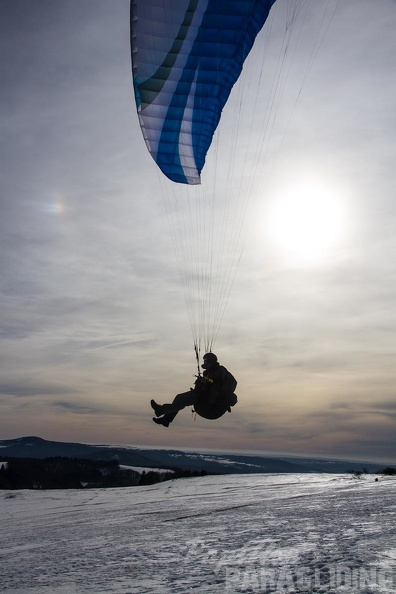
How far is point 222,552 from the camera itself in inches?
219

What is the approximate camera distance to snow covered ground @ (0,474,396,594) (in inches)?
169

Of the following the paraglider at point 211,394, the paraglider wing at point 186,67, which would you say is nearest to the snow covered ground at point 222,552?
the paraglider at point 211,394

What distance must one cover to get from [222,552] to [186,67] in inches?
433

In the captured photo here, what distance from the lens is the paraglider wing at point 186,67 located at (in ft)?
39.2

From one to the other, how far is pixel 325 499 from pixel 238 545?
488cm

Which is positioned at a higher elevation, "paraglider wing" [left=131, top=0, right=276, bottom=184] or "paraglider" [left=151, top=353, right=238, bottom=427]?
"paraglider wing" [left=131, top=0, right=276, bottom=184]

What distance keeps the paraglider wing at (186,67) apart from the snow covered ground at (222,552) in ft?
28.8

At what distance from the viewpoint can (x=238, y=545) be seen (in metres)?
5.86

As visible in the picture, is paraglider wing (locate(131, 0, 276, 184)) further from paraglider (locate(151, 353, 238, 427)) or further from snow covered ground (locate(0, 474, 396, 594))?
snow covered ground (locate(0, 474, 396, 594))

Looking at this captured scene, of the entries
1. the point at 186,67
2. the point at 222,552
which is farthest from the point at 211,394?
the point at 186,67

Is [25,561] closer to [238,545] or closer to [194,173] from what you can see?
[238,545]

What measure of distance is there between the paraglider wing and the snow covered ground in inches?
346

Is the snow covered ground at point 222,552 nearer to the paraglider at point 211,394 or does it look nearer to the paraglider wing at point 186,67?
the paraglider at point 211,394

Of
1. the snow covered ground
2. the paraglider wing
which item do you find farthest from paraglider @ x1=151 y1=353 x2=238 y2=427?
the paraglider wing
